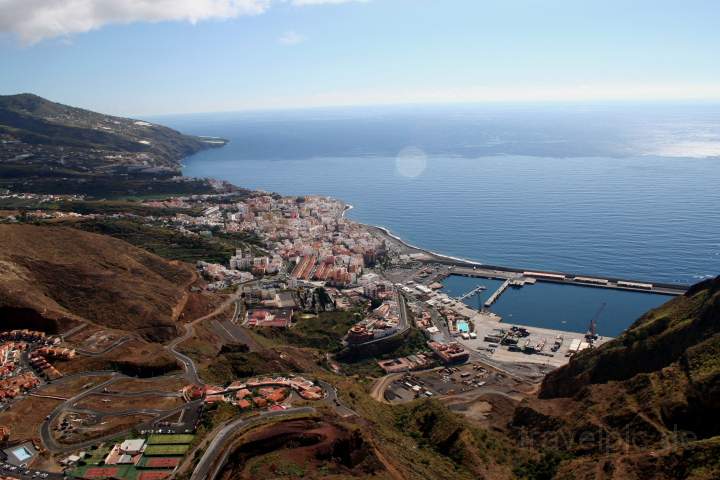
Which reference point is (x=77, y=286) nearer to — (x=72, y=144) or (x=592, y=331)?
(x=592, y=331)

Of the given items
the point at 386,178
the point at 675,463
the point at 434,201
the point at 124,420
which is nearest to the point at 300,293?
the point at 124,420

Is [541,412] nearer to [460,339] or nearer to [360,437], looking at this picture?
[360,437]

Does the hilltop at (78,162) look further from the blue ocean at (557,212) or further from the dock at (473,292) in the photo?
the dock at (473,292)

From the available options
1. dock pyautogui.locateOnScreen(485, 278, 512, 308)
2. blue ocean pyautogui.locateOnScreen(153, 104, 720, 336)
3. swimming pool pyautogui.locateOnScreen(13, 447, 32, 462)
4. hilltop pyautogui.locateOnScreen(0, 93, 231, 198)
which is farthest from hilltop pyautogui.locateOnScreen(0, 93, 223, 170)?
swimming pool pyautogui.locateOnScreen(13, 447, 32, 462)

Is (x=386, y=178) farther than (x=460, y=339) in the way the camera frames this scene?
Yes

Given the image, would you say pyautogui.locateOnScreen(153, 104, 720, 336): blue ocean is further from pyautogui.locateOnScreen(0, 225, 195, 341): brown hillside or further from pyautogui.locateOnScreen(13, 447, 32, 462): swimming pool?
pyautogui.locateOnScreen(13, 447, 32, 462): swimming pool
